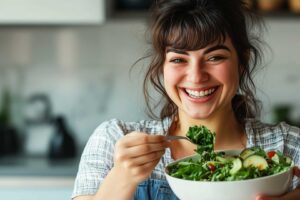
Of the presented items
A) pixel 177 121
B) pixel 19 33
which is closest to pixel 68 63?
pixel 19 33

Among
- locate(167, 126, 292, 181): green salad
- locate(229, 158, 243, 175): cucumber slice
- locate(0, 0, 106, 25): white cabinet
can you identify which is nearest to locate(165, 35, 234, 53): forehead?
locate(167, 126, 292, 181): green salad

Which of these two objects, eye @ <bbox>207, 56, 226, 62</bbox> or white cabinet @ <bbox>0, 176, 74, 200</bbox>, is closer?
eye @ <bbox>207, 56, 226, 62</bbox>

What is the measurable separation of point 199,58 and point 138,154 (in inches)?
10.5

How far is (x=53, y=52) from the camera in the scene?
2.83 metres

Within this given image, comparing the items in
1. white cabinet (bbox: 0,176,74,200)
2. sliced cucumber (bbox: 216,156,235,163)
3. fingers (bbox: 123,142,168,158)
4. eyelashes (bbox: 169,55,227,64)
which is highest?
eyelashes (bbox: 169,55,227,64)

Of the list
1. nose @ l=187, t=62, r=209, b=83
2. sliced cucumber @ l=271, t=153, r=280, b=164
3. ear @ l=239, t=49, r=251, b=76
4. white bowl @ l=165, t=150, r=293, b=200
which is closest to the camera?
white bowl @ l=165, t=150, r=293, b=200

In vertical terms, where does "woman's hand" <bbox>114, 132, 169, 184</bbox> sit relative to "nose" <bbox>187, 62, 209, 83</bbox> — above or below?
below

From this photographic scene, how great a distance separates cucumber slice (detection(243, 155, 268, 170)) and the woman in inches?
4.4

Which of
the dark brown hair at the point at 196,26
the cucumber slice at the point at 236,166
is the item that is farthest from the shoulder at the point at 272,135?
the cucumber slice at the point at 236,166

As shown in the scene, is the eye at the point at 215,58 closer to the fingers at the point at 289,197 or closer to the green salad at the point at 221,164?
the green salad at the point at 221,164

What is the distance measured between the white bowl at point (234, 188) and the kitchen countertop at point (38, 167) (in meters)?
1.42

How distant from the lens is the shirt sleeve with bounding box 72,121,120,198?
1340 mm

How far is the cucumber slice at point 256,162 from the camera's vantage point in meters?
1.08

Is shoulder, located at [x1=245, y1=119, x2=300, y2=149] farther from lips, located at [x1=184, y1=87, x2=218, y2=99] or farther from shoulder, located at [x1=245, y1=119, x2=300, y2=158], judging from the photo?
lips, located at [x1=184, y1=87, x2=218, y2=99]
